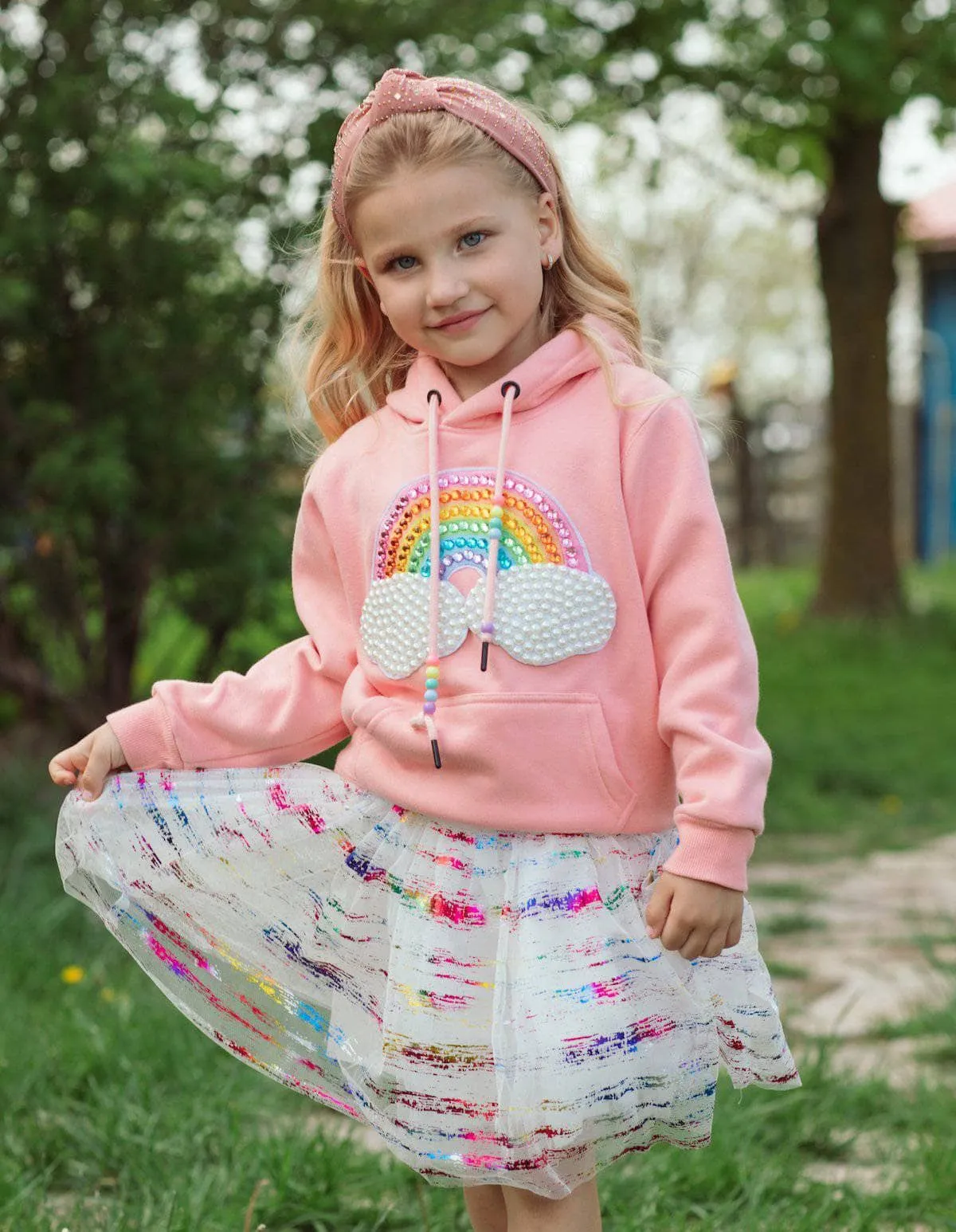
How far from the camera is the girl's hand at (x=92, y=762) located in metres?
2.19

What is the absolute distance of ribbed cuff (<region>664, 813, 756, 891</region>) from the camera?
181 centimetres

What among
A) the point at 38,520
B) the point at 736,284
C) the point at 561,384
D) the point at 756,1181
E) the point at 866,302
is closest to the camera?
the point at 561,384

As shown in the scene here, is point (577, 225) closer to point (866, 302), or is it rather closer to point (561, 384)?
point (561, 384)

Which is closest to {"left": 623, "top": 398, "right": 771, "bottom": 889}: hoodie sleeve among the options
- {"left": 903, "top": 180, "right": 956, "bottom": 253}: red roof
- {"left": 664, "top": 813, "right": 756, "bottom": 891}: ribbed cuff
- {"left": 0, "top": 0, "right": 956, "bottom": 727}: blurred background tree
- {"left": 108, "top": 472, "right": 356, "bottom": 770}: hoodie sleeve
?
{"left": 664, "top": 813, "right": 756, "bottom": 891}: ribbed cuff

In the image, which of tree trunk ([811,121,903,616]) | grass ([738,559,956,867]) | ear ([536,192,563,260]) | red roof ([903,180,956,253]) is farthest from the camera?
red roof ([903,180,956,253])

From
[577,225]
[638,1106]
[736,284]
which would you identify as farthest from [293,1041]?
[736,284]

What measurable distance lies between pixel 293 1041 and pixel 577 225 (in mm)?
1187

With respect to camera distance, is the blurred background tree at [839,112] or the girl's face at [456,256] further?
the blurred background tree at [839,112]

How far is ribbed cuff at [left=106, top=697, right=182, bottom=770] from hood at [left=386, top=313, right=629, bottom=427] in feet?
1.79

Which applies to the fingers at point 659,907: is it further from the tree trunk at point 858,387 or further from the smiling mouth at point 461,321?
the tree trunk at point 858,387

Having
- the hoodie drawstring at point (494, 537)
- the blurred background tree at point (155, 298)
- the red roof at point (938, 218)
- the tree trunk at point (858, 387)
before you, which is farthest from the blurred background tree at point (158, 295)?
the red roof at point (938, 218)

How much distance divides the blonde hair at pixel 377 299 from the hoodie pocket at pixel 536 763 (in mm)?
431

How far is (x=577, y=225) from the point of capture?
216 centimetres

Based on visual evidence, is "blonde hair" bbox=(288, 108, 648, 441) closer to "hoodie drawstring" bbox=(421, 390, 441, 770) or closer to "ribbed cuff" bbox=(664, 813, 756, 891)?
"hoodie drawstring" bbox=(421, 390, 441, 770)
